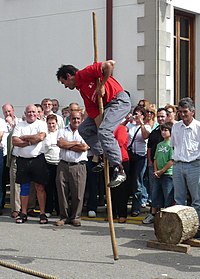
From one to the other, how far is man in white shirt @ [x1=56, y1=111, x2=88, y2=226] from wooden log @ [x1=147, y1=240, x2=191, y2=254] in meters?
2.13

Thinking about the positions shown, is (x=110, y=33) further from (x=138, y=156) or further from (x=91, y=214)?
(x=91, y=214)

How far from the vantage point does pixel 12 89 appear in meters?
16.7

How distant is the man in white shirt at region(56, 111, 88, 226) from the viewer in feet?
34.8

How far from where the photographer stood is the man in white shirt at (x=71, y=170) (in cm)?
1061

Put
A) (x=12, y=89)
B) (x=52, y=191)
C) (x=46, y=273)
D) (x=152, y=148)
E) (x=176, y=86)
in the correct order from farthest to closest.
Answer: (x=12, y=89) → (x=176, y=86) → (x=52, y=191) → (x=152, y=148) → (x=46, y=273)

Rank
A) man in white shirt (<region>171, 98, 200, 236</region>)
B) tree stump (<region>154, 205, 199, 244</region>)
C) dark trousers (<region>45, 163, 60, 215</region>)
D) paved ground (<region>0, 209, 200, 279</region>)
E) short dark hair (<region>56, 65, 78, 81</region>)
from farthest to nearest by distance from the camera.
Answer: dark trousers (<region>45, 163, 60, 215</region>) < man in white shirt (<region>171, 98, 200, 236</region>) < tree stump (<region>154, 205, 199, 244</region>) < short dark hair (<region>56, 65, 78, 81</region>) < paved ground (<region>0, 209, 200, 279</region>)

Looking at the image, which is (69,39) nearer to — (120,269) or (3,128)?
(3,128)

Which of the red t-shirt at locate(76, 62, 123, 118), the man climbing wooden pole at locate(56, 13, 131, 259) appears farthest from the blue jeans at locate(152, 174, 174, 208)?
the red t-shirt at locate(76, 62, 123, 118)

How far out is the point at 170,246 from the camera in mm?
8539

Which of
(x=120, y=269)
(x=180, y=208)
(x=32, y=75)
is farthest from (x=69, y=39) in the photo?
(x=120, y=269)

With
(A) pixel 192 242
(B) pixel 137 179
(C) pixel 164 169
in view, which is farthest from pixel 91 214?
(A) pixel 192 242

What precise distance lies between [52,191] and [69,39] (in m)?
5.27

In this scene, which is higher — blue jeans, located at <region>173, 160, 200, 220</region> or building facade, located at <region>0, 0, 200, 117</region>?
building facade, located at <region>0, 0, 200, 117</region>

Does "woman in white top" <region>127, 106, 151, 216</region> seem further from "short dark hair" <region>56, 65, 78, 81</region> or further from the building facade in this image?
"short dark hair" <region>56, 65, 78, 81</region>
